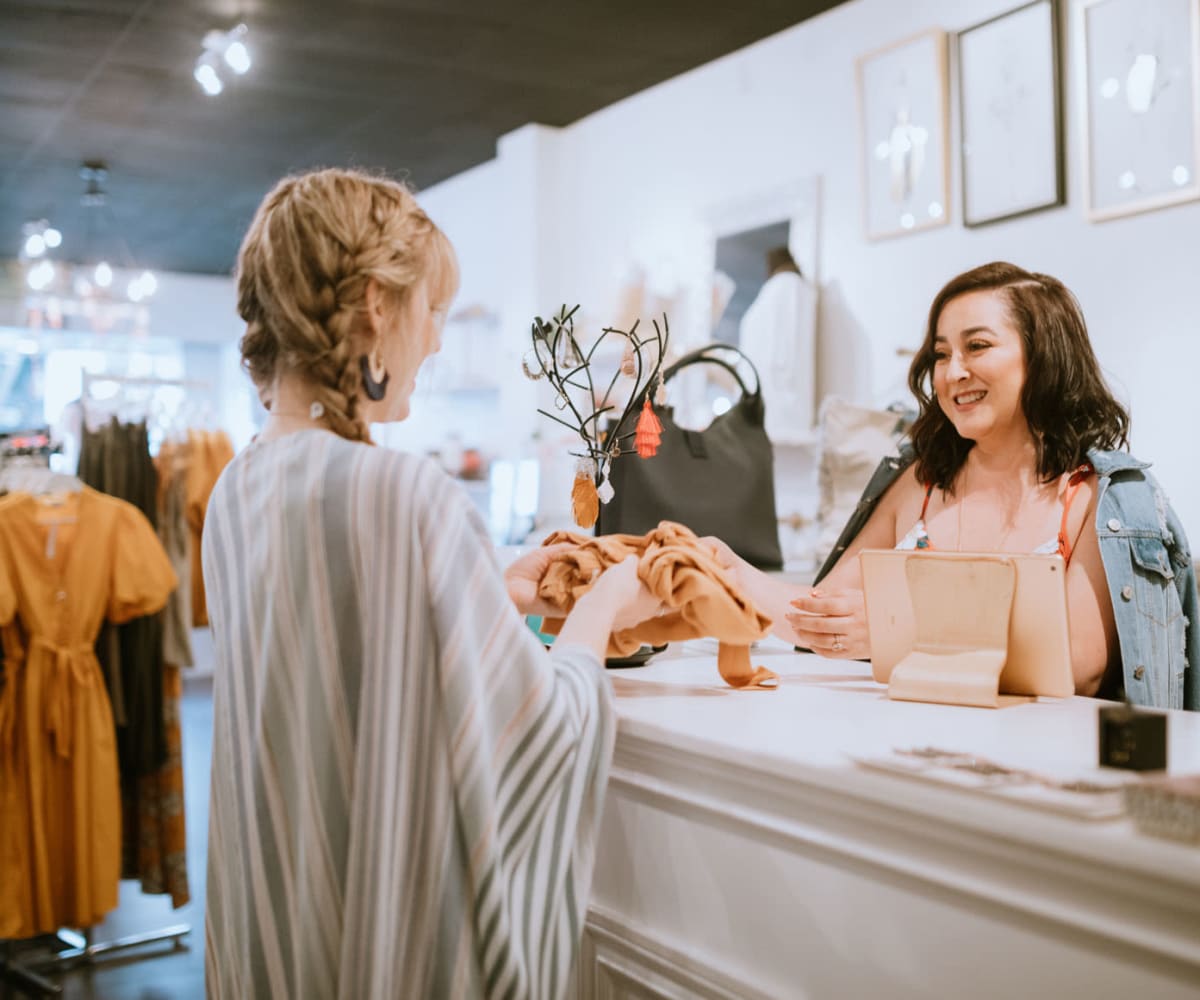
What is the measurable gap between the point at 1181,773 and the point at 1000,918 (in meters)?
0.27

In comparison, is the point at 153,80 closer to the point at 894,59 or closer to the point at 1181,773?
the point at 894,59

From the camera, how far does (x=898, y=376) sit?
4.26 m

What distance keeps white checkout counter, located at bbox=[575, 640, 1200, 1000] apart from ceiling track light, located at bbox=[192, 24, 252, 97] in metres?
3.69

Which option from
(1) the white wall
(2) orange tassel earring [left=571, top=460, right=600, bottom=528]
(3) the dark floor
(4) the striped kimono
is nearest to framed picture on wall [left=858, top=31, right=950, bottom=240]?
(1) the white wall

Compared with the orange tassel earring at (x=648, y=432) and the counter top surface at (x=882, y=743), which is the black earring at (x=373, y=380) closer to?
the counter top surface at (x=882, y=743)

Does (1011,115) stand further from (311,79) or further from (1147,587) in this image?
(311,79)

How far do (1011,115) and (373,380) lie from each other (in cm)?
320

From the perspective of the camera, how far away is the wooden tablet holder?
4.81ft

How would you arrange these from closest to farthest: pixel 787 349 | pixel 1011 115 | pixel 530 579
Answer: pixel 530 579, pixel 1011 115, pixel 787 349

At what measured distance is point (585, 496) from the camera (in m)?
1.87

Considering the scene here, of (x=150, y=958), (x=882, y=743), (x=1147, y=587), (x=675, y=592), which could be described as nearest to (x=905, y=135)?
(x=1147, y=587)

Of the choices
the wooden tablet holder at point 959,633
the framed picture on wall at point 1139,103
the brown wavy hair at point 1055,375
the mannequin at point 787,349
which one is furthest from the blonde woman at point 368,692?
the mannequin at point 787,349

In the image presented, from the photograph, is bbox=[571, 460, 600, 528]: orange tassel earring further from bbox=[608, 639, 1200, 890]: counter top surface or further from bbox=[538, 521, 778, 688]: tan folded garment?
bbox=[608, 639, 1200, 890]: counter top surface

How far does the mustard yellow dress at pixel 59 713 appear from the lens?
3205mm
